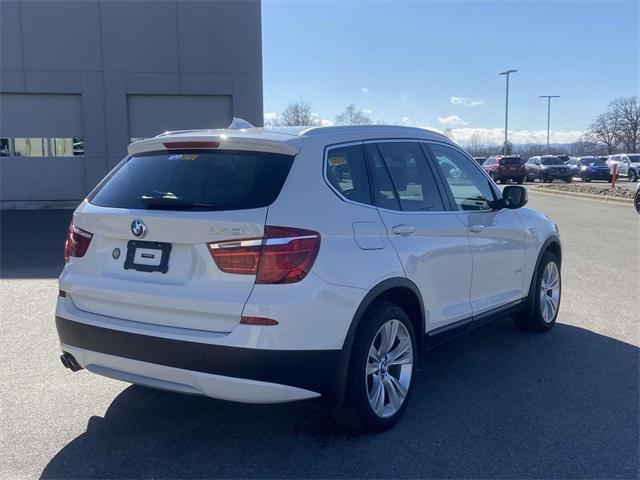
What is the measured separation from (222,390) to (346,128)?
186cm

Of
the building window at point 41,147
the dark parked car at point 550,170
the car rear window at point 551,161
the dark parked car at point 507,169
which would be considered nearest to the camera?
the building window at point 41,147

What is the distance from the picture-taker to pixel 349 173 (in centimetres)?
389

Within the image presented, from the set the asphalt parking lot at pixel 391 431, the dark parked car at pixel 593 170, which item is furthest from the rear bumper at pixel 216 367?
the dark parked car at pixel 593 170

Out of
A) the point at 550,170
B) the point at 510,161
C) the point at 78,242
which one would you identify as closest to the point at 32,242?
the point at 78,242

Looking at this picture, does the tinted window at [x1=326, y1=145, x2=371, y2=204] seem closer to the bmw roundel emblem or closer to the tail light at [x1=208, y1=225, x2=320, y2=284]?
the tail light at [x1=208, y1=225, x2=320, y2=284]

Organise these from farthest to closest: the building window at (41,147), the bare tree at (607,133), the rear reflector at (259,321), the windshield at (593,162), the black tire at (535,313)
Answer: the bare tree at (607,133)
the windshield at (593,162)
the building window at (41,147)
the black tire at (535,313)
the rear reflector at (259,321)

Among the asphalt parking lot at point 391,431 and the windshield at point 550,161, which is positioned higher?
the windshield at point 550,161

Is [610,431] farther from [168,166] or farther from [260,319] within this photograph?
[168,166]

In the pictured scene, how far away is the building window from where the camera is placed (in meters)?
18.3

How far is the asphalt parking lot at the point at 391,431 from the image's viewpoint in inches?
138

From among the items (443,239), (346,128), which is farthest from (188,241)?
(443,239)

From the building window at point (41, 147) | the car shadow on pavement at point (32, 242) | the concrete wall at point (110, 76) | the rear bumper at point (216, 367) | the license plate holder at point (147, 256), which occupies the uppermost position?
the concrete wall at point (110, 76)

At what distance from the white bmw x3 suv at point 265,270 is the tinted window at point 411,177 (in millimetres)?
15

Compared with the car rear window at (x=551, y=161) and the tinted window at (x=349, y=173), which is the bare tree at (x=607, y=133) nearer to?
the car rear window at (x=551, y=161)
